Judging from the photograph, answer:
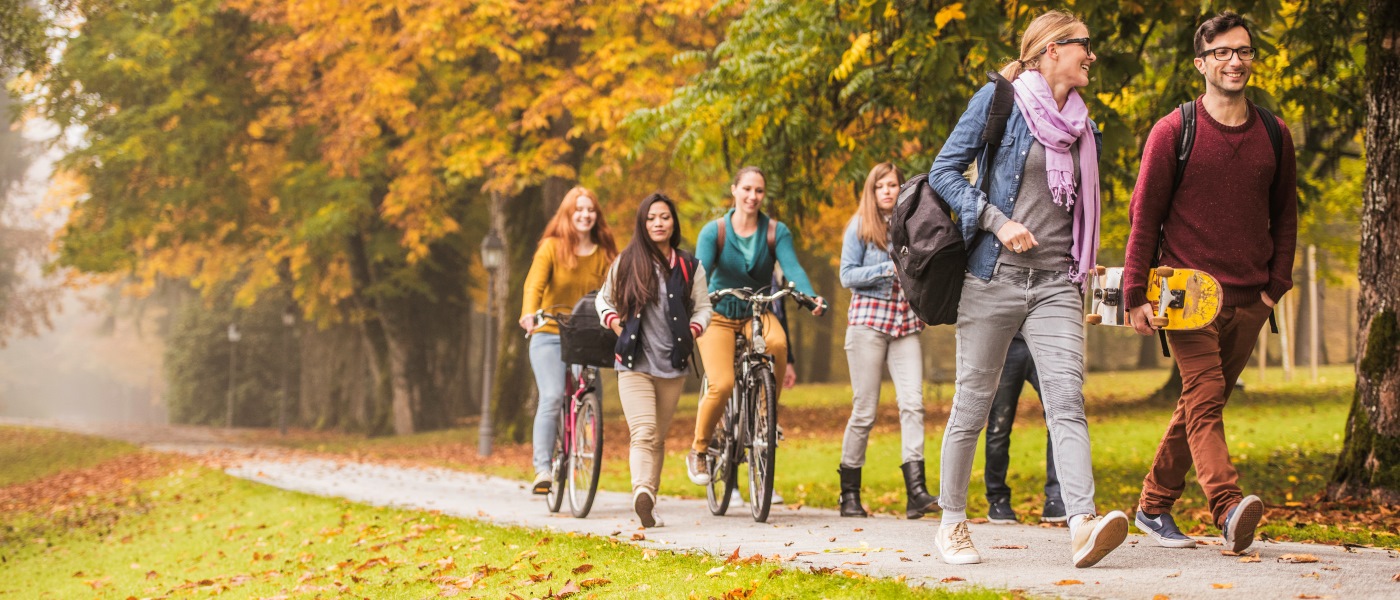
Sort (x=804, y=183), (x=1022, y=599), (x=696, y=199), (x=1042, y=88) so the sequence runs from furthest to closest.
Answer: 1. (x=696, y=199)
2. (x=804, y=183)
3. (x=1042, y=88)
4. (x=1022, y=599)

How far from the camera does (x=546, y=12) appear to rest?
17406 mm

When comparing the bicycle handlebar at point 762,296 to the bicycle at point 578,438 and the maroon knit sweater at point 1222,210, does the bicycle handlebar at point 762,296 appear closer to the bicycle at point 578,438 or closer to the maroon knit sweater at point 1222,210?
the bicycle at point 578,438

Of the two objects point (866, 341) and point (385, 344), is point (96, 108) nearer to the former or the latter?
point (385, 344)

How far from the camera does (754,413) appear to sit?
7.46m

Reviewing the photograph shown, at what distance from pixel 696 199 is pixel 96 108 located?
37.3ft

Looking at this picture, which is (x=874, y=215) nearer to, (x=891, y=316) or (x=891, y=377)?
(x=891, y=316)

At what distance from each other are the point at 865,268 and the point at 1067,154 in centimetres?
276

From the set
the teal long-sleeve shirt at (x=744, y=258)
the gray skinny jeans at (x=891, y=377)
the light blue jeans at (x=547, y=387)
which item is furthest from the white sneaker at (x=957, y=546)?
the light blue jeans at (x=547, y=387)

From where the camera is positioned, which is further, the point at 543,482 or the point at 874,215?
the point at 543,482

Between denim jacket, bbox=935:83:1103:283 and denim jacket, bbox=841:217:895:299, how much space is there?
246 cm

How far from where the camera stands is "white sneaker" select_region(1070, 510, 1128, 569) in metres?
4.46

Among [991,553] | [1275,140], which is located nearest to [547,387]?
[991,553]

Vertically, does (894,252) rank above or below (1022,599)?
above

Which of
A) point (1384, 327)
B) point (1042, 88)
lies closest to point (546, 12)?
point (1384, 327)
